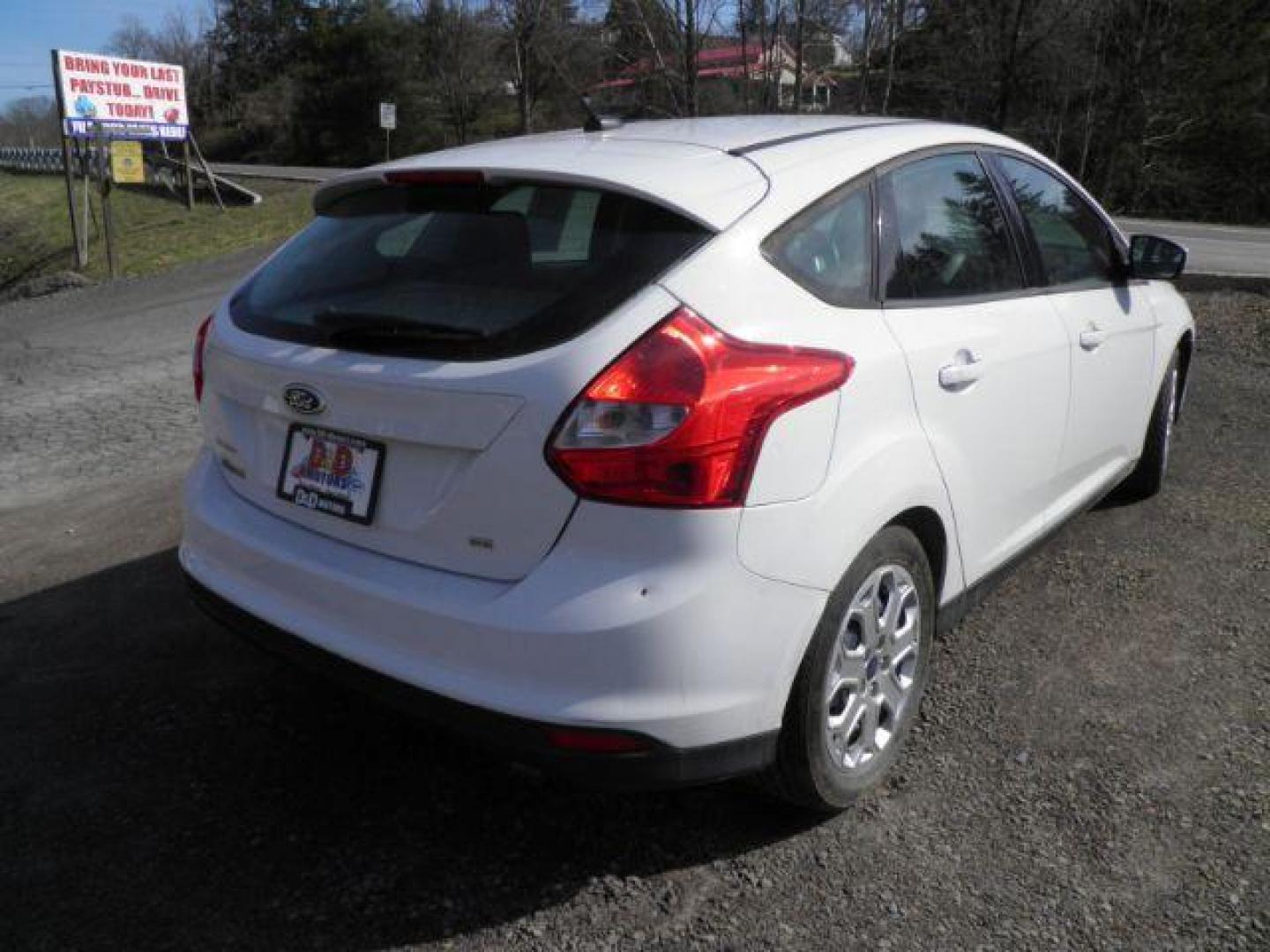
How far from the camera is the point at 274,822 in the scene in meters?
2.75

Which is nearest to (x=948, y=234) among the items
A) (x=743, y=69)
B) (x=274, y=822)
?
(x=274, y=822)

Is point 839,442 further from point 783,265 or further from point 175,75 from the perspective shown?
point 175,75

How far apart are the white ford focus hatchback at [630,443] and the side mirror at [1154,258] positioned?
133 centimetres

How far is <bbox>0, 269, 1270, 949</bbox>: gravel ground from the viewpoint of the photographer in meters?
2.43

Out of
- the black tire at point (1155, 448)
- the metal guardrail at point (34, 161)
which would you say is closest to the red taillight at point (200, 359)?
the black tire at point (1155, 448)

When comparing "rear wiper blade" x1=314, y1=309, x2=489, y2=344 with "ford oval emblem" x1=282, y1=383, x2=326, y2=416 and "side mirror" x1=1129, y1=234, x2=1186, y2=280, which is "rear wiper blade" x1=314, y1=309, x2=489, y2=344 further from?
"side mirror" x1=1129, y1=234, x2=1186, y2=280

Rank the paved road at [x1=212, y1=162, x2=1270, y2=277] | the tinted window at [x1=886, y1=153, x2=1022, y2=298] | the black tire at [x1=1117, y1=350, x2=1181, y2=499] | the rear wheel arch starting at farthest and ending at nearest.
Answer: the paved road at [x1=212, y1=162, x2=1270, y2=277] → the black tire at [x1=1117, y1=350, x2=1181, y2=499] → the tinted window at [x1=886, y1=153, x2=1022, y2=298] → the rear wheel arch

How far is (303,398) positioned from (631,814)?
132 cm

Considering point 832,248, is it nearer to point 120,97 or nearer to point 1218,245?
point 1218,245

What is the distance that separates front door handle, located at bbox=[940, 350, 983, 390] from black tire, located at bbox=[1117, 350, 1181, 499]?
209 centimetres

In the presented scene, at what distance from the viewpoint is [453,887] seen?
253 centimetres

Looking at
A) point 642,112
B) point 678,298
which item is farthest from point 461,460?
point 642,112

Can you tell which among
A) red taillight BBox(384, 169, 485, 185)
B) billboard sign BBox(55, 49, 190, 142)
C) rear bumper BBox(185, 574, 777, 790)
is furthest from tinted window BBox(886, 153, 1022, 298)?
billboard sign BBox(55, 49, 190, 142)

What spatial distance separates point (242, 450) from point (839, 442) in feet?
4.99
